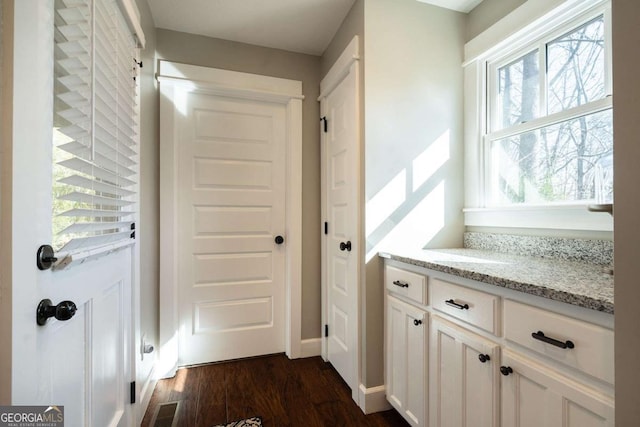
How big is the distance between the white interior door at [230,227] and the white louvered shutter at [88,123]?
2.66ft

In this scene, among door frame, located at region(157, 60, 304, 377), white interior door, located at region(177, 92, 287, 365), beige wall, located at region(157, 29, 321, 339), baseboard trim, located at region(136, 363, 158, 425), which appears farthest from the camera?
beige wall, located at region(157, 29, 321, 339)

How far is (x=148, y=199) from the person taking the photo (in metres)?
1.82

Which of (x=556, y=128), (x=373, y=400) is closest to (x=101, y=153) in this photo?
(x=373, y=400)

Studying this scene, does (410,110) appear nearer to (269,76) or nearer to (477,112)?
(477,112)

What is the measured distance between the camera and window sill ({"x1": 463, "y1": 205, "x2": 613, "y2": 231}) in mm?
1242

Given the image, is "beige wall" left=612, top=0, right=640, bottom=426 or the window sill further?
the window sill

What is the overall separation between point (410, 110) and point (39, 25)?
1.61 m

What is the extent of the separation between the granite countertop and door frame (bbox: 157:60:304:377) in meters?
1.10

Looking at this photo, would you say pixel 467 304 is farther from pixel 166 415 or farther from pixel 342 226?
pixel 166 415

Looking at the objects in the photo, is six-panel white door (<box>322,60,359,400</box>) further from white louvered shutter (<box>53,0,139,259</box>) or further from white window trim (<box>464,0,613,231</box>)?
white louvered shutter (<box>53,0,139,259</box>)

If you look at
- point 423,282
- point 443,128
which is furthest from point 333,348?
point 443,128

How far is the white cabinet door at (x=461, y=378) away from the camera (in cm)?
101

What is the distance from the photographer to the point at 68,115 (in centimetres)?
86

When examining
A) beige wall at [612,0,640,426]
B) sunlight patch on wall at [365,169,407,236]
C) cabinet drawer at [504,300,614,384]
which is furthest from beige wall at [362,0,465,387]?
beige wall at [612,0,640,426]
